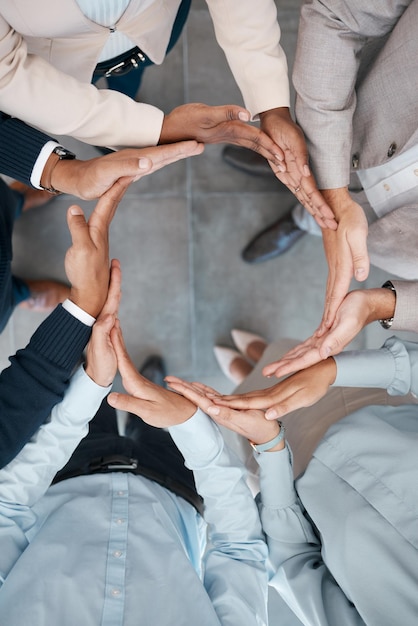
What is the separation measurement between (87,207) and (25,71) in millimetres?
1032

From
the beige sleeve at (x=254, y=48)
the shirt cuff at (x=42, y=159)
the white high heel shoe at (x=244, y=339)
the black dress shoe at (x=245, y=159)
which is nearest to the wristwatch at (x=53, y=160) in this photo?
the shirt cuff at (x=42, y=159)

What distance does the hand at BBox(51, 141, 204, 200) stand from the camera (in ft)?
3.38

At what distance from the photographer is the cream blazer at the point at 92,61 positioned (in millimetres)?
942

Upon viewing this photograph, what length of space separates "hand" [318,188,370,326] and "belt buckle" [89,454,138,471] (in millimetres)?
574

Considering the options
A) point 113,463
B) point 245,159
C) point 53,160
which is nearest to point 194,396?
point 113,463

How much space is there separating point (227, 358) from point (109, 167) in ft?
3.89

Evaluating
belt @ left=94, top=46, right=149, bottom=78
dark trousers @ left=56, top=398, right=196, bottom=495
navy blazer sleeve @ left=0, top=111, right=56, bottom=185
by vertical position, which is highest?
belt @ left=94, top=46, right=149, bottom=78

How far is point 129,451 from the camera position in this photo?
141 centimetres

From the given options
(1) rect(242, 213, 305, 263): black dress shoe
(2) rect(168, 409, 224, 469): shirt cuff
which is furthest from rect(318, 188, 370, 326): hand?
(1) rect(242, 213, 305, 263): black dress shoe

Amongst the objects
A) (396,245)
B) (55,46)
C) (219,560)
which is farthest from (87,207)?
(219,560)

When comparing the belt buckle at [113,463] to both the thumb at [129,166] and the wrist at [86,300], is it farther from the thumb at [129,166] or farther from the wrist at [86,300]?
the thumb at [129,166]

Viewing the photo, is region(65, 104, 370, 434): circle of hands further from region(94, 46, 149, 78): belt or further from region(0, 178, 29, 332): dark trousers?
Result: region(0, 178, 29, 332): dark trousers

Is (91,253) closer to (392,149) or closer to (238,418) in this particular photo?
(238,418)

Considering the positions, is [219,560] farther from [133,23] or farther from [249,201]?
[249,201]
